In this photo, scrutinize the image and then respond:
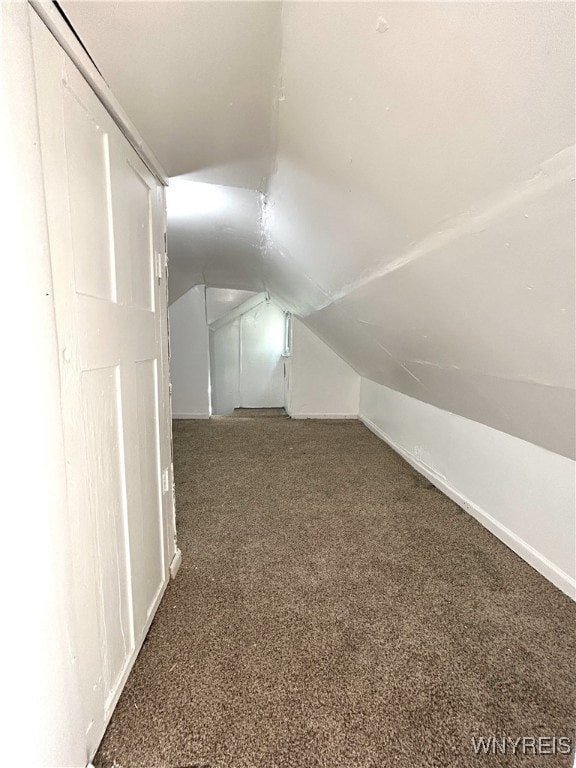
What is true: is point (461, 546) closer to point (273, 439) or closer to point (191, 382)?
point (273, 439)

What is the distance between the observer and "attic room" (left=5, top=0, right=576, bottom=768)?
62 centimetres

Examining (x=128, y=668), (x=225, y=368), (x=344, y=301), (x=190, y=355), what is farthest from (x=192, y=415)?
(x=128, y=668)

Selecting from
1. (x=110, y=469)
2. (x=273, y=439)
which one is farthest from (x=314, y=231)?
(x=273, y=439)

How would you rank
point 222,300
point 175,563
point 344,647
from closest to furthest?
point 344,647, point 175,563, point 222,300

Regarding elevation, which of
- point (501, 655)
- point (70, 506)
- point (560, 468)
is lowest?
point (501, 655)

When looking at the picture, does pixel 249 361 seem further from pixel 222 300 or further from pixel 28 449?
pixel 28 449

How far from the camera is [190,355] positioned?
169 inches

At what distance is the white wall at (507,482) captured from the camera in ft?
5.09

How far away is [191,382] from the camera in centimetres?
432

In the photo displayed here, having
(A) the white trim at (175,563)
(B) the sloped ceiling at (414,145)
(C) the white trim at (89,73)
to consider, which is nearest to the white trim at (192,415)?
(A) the white trim at (175,563)

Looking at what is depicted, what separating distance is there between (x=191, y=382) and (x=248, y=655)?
11.2 ft

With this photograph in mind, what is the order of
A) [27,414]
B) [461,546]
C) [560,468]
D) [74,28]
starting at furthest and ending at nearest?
[461,546], [560,468], [74,28], [27,414]

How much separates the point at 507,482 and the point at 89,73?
7.41 feet

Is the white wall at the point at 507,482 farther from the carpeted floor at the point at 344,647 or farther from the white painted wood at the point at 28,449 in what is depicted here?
the white painted wood at the point at 28,449
